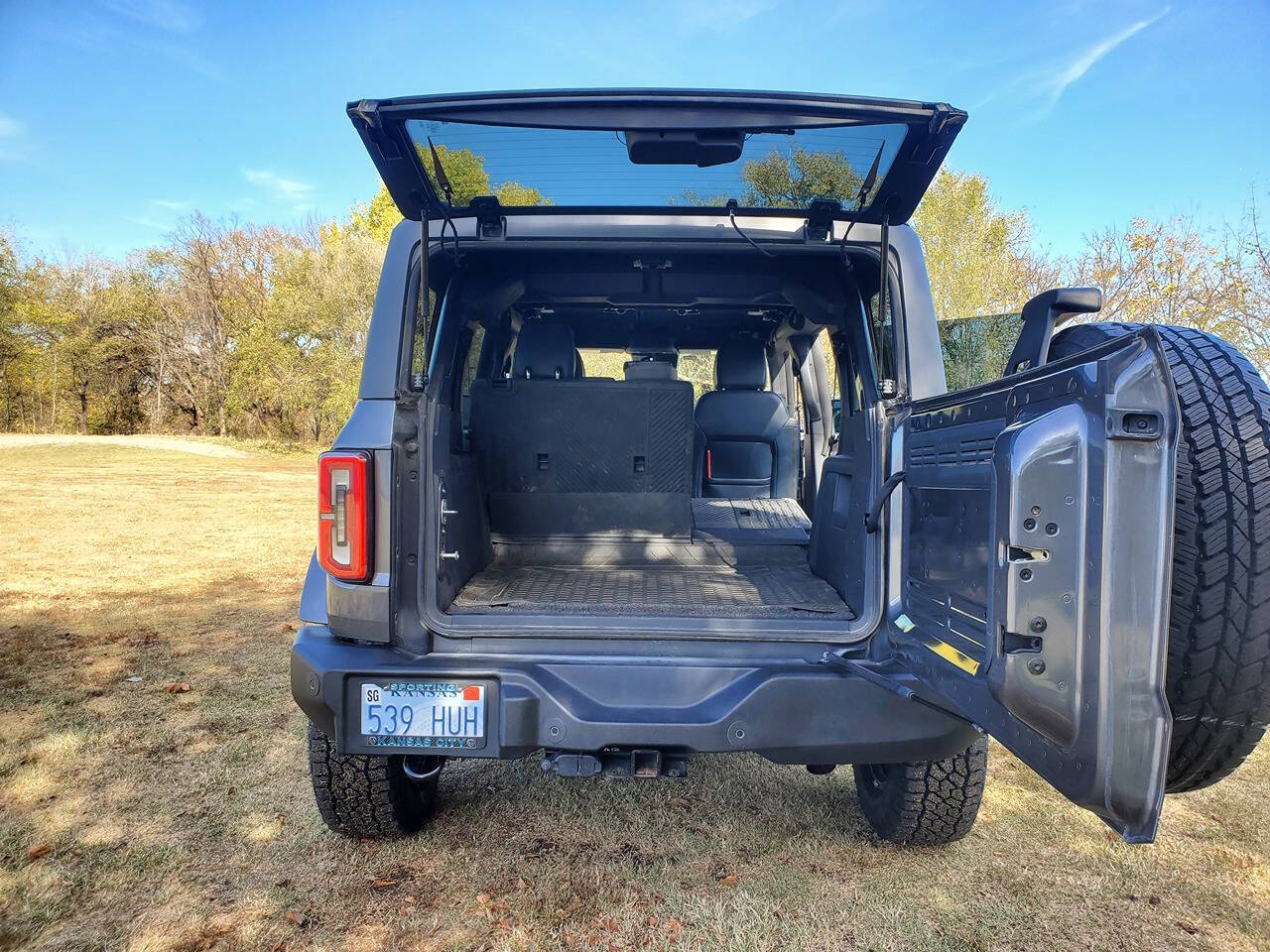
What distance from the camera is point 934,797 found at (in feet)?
7.66

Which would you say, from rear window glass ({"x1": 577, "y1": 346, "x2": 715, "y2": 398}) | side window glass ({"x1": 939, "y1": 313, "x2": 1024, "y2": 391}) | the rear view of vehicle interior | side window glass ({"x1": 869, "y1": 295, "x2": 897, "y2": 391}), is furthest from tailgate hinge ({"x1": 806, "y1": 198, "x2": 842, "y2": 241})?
side window glass ({"x1": 939, "y1": 313, "x2": 1024, "y2": 391})

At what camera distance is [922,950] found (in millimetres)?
1977

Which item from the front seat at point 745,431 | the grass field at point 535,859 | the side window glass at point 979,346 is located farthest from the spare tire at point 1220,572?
the side window glass at point 979,346

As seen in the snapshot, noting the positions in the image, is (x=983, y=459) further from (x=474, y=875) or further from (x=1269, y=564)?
(x=474, y=875)

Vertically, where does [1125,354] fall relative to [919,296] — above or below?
below

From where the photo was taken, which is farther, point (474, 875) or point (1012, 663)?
point (474, 875)

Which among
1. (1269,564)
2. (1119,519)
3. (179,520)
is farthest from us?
(179,520)

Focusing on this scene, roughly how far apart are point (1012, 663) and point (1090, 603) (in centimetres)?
22

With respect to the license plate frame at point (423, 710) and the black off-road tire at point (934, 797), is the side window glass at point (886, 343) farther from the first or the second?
the license plate frame at point (423, 710)

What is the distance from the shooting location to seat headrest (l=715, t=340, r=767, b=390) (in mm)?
4723

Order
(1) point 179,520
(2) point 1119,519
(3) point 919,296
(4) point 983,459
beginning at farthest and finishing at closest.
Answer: (1) point 179,520, (3) point 919,296, (4) point 983,459, (2) point 1119,519

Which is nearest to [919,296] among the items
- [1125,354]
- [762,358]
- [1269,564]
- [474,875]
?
[1125,354]

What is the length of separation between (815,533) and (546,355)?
1658mm

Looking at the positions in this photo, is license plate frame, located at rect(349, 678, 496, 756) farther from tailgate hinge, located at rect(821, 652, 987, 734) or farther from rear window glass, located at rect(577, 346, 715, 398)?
rear window glass, located at rect(577, 346, 715, 398)
